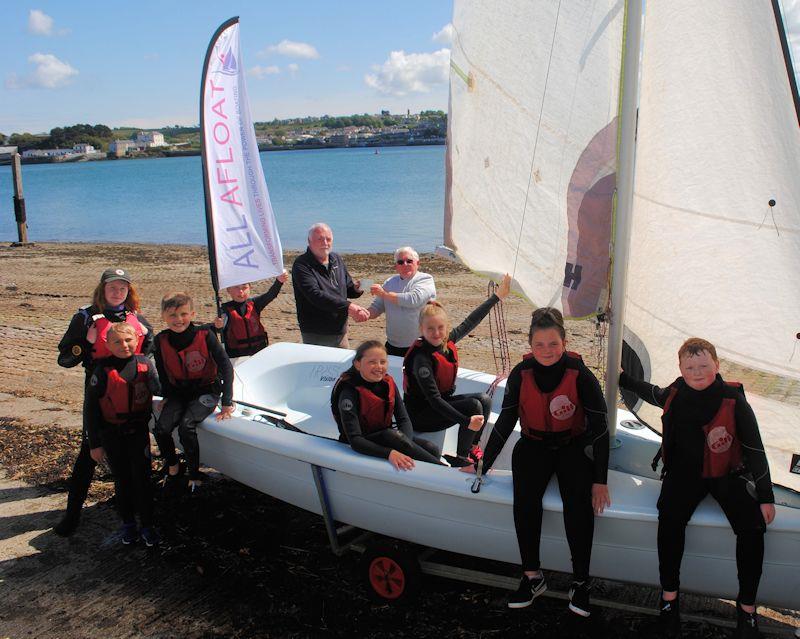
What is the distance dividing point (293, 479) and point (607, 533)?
1441 millimetres

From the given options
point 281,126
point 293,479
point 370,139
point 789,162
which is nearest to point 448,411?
point 293,479

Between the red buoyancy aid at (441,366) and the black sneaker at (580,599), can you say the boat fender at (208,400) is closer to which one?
the red buoyancy aid at (441,366)

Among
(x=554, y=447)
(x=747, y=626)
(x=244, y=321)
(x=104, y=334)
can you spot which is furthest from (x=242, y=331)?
(x=747, y=626)

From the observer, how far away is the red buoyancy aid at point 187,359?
378 centimetres

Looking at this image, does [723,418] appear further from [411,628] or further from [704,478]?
[411,628]

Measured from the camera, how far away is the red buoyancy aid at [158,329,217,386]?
3.78 metres

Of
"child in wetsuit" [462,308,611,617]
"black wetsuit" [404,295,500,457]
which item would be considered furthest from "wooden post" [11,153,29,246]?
"child in wetsuit" [462,308,611,617]

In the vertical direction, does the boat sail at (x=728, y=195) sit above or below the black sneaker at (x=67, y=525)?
above

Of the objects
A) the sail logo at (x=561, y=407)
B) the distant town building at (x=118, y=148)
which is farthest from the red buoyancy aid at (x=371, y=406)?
the distant town building at (x=118, y=148)

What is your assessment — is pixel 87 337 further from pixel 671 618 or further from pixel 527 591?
pixel 671 618

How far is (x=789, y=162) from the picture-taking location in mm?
2613

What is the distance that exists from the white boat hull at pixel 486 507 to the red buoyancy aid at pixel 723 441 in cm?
15

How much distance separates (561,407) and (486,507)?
0.49m

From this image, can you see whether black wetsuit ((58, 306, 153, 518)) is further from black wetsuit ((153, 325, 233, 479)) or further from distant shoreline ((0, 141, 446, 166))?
distant shoreline ((0, 141, 446, 166))
